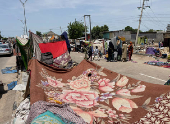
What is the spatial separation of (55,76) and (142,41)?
116 feet

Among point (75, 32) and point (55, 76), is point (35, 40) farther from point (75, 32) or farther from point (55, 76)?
point (75, 32)

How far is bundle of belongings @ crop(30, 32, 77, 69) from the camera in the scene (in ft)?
29.1

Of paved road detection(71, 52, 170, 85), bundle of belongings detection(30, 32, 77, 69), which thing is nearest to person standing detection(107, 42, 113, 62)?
paved road detection(71, 52, 170, 85)

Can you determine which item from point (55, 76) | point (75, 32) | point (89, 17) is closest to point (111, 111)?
point (55, 76)

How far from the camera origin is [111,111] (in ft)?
11.6

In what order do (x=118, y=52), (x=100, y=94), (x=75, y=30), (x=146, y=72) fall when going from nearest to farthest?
(x=100, y=94) < (x=146, y=72) < (x=118, y=52) < (x=75, y=30)

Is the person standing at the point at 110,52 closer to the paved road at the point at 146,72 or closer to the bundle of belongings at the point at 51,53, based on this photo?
the paved road at the point at 146,72

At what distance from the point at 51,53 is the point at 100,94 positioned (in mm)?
5727

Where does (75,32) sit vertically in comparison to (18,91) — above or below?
above

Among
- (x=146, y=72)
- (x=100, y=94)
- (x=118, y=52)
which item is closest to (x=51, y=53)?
(x=100, y=94)

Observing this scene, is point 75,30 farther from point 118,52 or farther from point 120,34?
point 118,52

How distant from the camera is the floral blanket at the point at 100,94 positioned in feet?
10.8

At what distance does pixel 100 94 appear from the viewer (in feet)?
14.3

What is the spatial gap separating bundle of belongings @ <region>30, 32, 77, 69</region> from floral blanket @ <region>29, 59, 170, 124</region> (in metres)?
3.58
